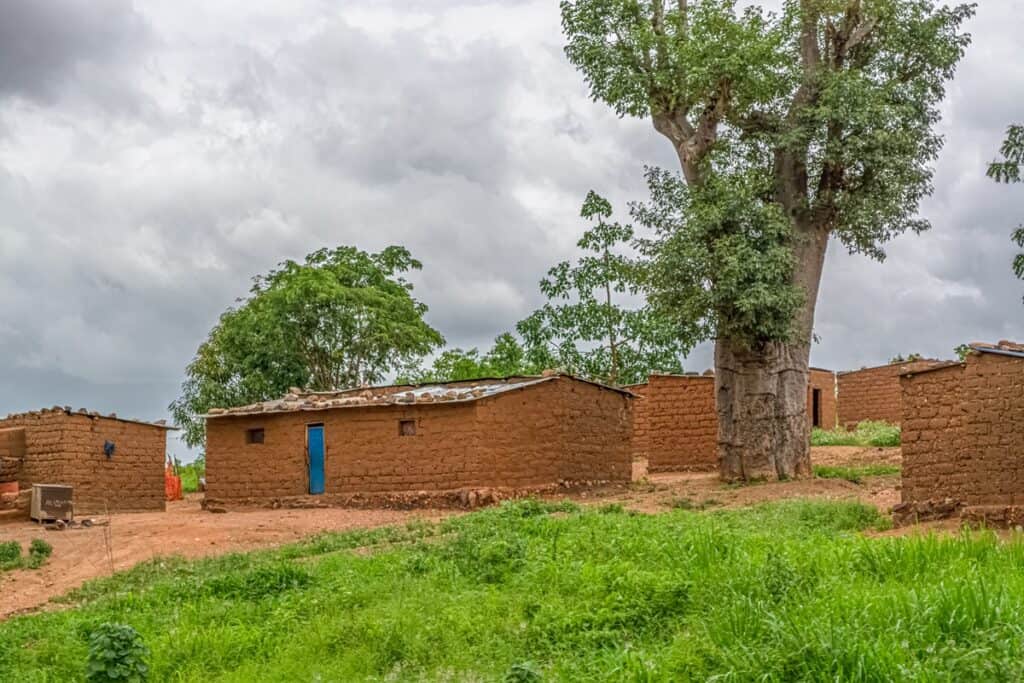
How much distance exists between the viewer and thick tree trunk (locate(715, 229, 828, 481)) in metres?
20.8

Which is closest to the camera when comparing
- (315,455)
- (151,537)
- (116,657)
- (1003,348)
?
(116,657)

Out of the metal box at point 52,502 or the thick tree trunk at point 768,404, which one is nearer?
the metal box at point 52,502

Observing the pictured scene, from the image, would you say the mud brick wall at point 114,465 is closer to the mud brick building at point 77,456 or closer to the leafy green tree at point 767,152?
the mud brick building at point 77,456

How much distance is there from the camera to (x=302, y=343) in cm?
3425

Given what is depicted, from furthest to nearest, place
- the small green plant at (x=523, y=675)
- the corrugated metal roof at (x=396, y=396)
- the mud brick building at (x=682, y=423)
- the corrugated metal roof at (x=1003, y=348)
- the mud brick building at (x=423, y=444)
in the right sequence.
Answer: the mud brick building at (x=682, y=423) < the corrugated metal roof at (x=396, y=396) < the mud brick building at (x=423, y=444) < the corrugated metal roof at (x=1003, y=348) < the small green plant at (x=523, y=675)

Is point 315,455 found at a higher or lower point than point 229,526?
higher

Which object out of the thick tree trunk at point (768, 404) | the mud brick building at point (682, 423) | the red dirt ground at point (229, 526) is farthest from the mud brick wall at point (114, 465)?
the thick tree trunk at point (768, 404)

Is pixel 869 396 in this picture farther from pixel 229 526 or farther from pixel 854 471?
pixel 229 526

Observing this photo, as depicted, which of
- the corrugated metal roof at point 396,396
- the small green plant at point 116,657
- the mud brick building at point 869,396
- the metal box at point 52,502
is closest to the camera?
the small green plant at point 116,657

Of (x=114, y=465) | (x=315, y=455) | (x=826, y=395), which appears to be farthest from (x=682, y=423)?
(x=114, y=465)

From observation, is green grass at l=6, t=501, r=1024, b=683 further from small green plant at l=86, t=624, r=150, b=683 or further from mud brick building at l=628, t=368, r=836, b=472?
mud brick building at l=628, t=368, r=836, b=472

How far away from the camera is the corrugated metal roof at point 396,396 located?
19.6m

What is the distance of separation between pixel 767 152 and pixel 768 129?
0.57 meters

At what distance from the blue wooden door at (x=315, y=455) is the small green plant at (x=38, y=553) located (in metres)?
6.24
